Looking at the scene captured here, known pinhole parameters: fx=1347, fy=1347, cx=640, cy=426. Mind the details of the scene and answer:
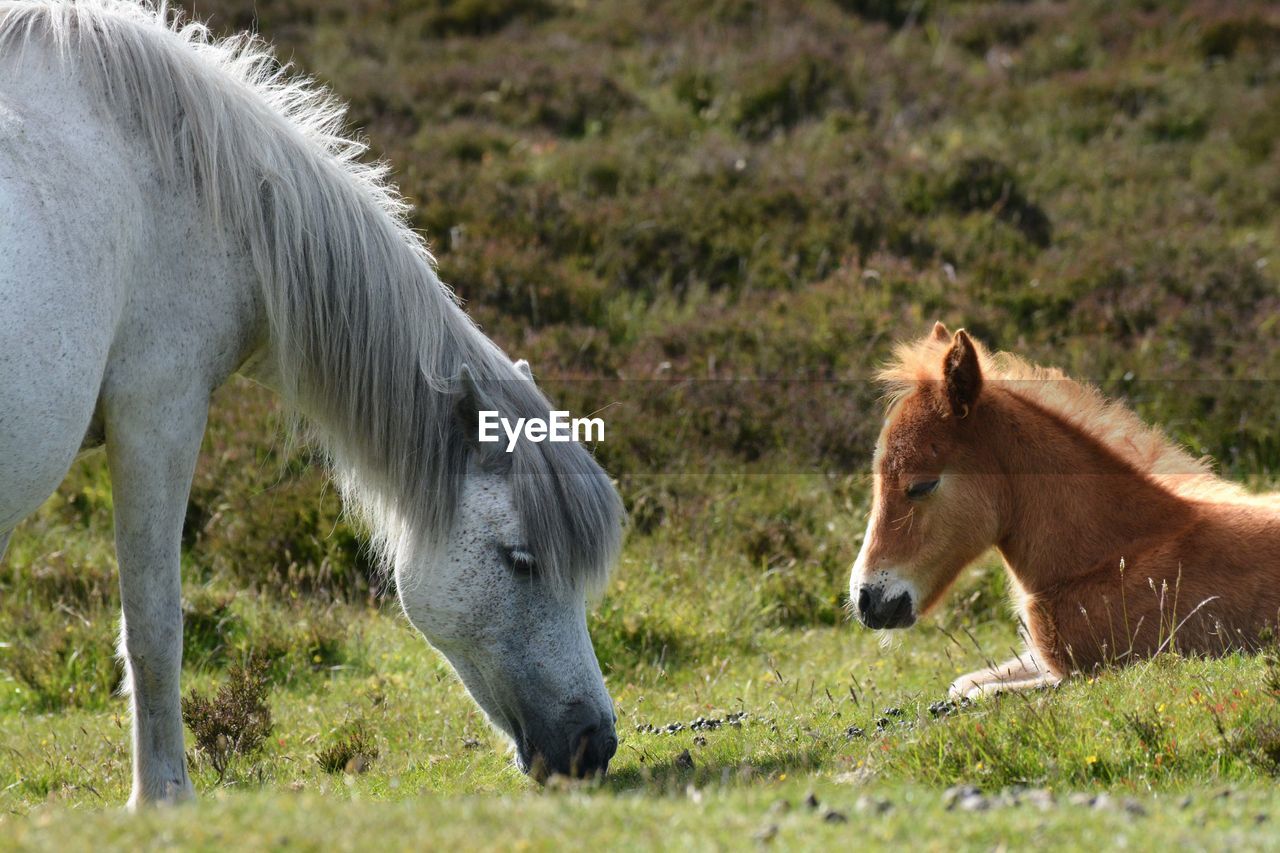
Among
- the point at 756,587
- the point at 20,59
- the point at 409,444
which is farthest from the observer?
the point at 756,587

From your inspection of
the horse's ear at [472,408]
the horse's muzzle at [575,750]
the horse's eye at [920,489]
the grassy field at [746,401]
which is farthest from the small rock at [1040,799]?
the horse's ear at [472,408]

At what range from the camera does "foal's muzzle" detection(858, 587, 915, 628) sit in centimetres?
531

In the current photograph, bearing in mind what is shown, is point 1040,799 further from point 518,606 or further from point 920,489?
point 920,489

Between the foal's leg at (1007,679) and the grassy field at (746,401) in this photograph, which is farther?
the foal's leg at (1007,679)

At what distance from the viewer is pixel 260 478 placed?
8117mm

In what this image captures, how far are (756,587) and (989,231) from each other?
5032 millimetres

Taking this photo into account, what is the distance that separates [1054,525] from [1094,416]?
0.55 meters

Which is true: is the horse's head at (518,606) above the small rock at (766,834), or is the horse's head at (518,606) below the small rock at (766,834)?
below

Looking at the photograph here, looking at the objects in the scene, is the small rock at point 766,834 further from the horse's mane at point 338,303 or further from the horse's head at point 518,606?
the horse's mane at point 338,303

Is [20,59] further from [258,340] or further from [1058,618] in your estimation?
[1058,618]

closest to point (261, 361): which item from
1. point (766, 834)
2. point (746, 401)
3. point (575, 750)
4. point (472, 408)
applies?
point (472, 408)

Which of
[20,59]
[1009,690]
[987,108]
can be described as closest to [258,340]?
[20,59]

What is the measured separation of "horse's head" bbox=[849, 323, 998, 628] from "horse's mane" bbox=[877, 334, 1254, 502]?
0.08 m

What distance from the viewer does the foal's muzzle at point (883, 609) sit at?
5312 mm
